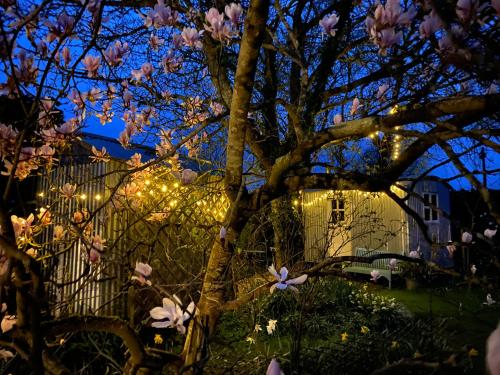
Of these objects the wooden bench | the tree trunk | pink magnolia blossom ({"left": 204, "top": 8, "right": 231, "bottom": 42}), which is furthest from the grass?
pink magnolia blossom ({"left": 204, "top": 8, "right": 231, "bottom": 42})

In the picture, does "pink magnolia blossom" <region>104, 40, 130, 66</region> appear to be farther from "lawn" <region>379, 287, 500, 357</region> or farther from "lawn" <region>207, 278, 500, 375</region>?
"lawn" <region>379, 287, 500, 357</region>

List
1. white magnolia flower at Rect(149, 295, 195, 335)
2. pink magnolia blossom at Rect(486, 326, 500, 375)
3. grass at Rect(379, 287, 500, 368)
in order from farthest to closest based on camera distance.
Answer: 1. grass at Rect(379, 287, 500, 368)
2. white magnolia flower at Rect(149, 295, 195, 335)
3. pink magnolia blossom at Rect(486, 326, 500, 375)

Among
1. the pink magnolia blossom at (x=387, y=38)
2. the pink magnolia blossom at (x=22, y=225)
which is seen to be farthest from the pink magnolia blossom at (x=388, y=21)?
the pink magnolia blossom at (x=22, y=225)

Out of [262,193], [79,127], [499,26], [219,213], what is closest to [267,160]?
[219,213]

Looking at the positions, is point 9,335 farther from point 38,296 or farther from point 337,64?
point 337,64

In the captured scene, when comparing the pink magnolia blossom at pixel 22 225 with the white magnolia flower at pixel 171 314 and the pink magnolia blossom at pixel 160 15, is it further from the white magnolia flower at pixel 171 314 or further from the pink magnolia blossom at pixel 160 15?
the pink magnolia blossom at pixel 160 15

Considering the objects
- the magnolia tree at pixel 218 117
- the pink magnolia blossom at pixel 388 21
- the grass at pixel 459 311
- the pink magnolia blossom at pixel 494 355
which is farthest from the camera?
the grass at pixel 459 311

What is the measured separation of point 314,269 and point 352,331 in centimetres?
290

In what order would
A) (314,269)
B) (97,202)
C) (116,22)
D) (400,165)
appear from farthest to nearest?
(97,202) < (116,22) < (314,269) < (400,165)

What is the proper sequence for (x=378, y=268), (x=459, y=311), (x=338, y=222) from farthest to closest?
(x=378, y=268)
(x=338, y=222)
(x=459, y=311)

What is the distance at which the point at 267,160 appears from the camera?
5.38m

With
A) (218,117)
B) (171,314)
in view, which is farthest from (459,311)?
(171,314)

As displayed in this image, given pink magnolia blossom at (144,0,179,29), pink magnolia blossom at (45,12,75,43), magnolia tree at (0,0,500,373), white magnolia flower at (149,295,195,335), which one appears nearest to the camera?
magnolia tree at (0,0,500,373)

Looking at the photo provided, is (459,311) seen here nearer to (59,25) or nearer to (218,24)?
(218,24)
